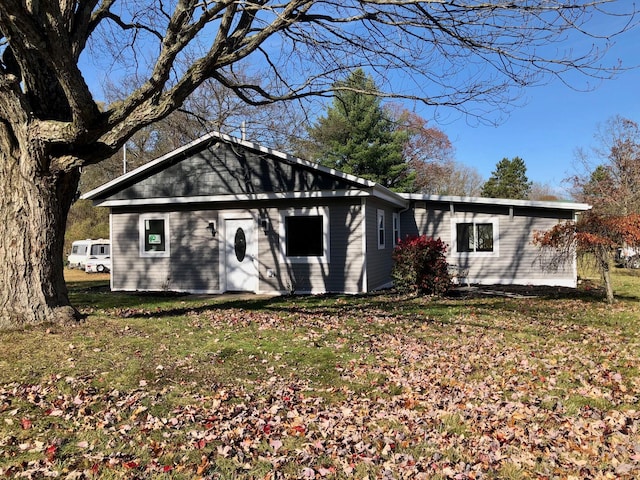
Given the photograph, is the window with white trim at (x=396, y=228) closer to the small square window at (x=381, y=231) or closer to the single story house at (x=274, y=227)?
the single story house at (x=274, y=227)

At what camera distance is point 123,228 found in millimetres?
14664

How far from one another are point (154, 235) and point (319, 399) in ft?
36.2

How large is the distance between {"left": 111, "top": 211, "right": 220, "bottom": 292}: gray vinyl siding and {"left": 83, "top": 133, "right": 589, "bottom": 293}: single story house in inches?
1.2

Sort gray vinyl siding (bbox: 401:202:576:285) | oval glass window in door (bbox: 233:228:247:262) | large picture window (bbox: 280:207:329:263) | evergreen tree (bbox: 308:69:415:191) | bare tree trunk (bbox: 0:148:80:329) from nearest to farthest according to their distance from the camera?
bare tree trunk (bbox: 0:148:80:329)
large picture window (bbox: 280:207:329:263)
oval glass window in door (bbox: 233:228:247:262)
gray vinyl siding (bbox: 401:202:576:285)
evergreen tree (bbox: 308:69:415:191)

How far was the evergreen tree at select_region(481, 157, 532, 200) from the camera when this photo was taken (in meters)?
45.4

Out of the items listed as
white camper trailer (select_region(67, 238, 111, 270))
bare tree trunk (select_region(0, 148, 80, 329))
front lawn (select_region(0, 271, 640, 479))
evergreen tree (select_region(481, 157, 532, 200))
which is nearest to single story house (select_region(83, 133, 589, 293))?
front lawn (select_region(0, 271, 640, 479))

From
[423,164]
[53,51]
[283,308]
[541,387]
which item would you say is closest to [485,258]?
[283,308]

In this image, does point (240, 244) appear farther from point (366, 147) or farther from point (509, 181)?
point (509, 181)

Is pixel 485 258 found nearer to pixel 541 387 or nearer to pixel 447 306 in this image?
pixel 447 306

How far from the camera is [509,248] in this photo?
50.4 feet

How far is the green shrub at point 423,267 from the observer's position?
12180 mm

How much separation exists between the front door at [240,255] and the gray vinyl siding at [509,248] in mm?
6550

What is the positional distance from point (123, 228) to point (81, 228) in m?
19.3

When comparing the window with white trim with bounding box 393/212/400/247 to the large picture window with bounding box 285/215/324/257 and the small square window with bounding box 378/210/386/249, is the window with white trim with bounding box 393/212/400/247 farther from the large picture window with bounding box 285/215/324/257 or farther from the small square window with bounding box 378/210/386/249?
the large picture window with bounding box 285/215/324/257
